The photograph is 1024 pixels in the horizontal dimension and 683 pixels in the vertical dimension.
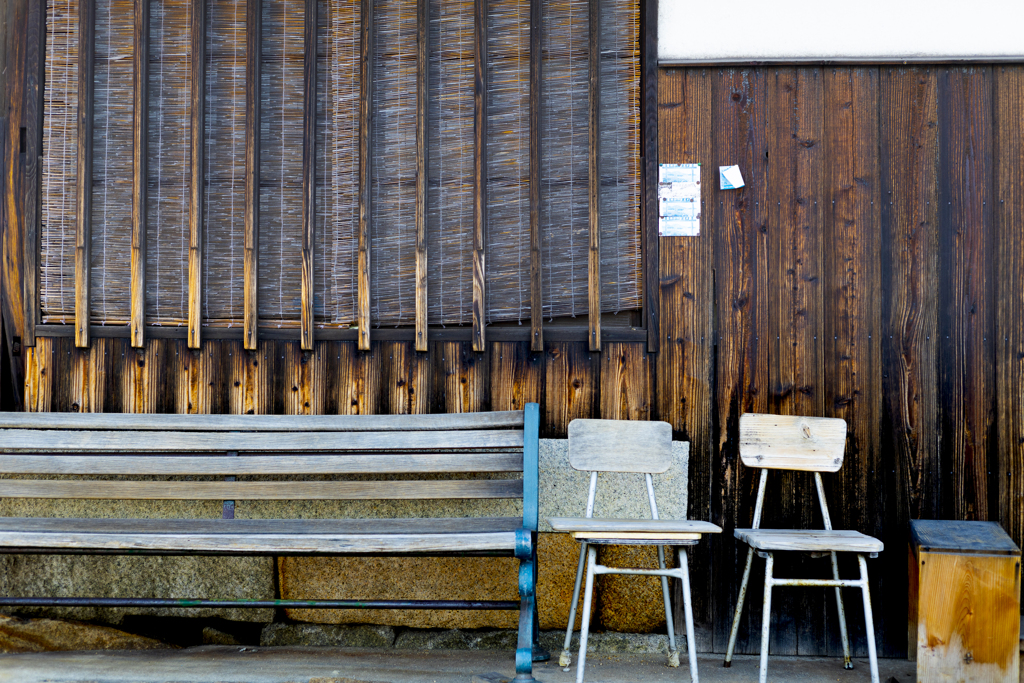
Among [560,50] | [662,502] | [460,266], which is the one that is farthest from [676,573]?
[560,50]

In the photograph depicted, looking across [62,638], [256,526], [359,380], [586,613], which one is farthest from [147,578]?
Result: [586,613]

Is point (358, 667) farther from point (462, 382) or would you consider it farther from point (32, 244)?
point (32, 244)

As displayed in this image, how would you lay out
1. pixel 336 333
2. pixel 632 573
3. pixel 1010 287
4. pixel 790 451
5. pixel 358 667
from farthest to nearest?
pixel 336 333 < pixel 1010 287 < pixel 790 451 < pixel 358 667 < pixel 632 573

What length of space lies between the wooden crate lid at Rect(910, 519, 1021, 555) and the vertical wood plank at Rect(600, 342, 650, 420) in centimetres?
117

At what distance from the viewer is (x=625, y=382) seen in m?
3.54

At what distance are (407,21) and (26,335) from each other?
228cm

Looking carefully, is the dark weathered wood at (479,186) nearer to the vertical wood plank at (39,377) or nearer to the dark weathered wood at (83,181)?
the dark weathered wood at (83,181)

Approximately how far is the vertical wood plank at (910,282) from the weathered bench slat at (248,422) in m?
1.79

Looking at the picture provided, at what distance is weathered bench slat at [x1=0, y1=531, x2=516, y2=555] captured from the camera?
8.80 ft

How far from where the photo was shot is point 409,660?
126 inches

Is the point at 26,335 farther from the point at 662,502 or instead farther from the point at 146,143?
the point at 662,502

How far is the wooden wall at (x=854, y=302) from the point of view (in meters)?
3.45

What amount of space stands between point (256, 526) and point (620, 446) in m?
1.48

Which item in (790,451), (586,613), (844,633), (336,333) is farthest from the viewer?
(336,333)
